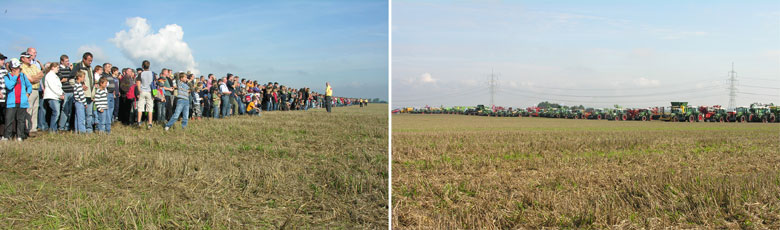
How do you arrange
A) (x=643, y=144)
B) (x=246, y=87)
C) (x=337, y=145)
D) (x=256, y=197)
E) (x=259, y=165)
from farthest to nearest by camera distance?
(x=246, y=87)
(x=643, y=144)
(x=337, y=145)
(x=259, y=165)
(x=256, y=197)

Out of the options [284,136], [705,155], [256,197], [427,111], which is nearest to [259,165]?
[256,197]

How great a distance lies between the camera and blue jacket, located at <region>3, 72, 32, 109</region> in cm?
1077

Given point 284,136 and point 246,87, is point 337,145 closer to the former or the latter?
point 284,136

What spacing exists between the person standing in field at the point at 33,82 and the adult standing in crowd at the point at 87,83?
864 millimetres

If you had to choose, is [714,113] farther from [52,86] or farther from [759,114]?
[52,86]

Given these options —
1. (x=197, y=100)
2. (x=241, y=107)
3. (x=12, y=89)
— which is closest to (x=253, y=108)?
(x=241, y=107)

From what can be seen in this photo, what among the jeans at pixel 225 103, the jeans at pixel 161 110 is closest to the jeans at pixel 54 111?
the jeans at pixel 161 110

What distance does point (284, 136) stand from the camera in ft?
45.1

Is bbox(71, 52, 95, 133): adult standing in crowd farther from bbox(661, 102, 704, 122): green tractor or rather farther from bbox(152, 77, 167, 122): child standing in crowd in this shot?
bbox(661, 102, 704, 122): green tractor

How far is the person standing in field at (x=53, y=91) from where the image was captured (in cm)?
1188

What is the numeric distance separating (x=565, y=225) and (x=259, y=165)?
5.22 m

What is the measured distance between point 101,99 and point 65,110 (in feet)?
3.05

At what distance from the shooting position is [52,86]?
39.0ft

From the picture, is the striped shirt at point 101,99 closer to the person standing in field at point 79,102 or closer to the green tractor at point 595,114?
the person standing in field at point 79,102
